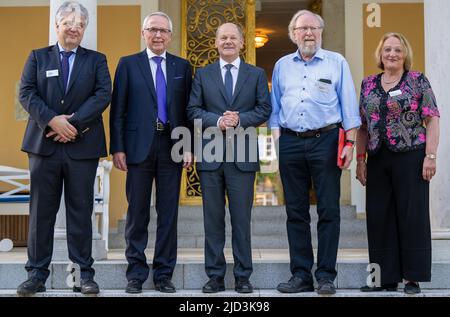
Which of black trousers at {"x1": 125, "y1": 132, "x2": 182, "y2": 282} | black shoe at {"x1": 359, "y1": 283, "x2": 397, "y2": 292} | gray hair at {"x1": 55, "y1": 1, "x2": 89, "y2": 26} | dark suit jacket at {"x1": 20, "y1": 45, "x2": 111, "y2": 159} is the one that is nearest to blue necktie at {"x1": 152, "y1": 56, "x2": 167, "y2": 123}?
black trousers at {"x1": 125, "y1": 132, "x2": 182, "y2": 282}

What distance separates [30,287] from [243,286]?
140 cm

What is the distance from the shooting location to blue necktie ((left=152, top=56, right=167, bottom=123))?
16.4 ft

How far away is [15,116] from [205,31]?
2584mm

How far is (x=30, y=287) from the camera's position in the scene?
4.71m

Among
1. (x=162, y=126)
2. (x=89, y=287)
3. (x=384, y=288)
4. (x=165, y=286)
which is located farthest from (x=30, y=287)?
(x=384, y=288)

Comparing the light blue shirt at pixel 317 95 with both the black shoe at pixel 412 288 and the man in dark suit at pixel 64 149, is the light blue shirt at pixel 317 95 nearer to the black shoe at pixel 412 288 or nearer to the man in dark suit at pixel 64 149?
the black shoe at pixel 412 288

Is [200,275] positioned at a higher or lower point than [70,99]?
lower

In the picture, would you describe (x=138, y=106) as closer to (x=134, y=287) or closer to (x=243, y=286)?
(x=134, y=287)

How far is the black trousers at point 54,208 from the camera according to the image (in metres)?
4.81

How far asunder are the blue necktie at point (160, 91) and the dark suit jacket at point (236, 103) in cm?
20

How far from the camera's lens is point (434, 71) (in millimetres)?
5738
